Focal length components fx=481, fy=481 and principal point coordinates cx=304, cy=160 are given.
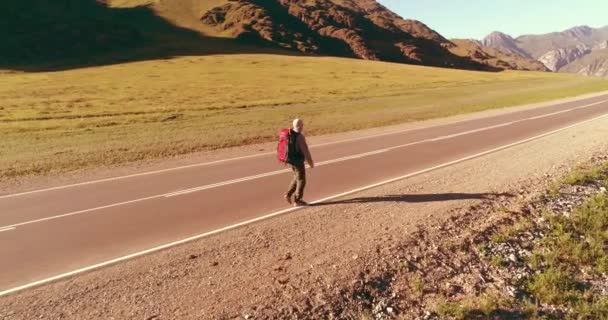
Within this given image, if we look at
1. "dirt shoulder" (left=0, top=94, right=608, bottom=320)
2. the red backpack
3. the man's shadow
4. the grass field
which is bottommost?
the grass field

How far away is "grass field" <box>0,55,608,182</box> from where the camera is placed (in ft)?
75.3

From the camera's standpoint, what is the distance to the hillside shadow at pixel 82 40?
111938 millimetres

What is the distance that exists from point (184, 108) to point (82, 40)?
104360 millimetres

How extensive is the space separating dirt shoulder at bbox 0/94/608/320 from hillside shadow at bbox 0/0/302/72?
100 m

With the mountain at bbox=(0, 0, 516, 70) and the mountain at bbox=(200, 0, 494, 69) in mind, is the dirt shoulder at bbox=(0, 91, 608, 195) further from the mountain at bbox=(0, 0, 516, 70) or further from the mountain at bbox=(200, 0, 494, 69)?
the mountain at bbox=(200, 0, 494, 69)

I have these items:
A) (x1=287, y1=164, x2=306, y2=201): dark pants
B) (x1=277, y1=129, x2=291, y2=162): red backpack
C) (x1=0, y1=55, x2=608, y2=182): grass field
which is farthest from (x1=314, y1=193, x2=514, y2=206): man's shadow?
(x1=0, y1=55, x2=608, y2=182): grass field

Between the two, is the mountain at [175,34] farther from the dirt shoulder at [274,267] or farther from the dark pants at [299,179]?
the dirt shoulder at [274,267]

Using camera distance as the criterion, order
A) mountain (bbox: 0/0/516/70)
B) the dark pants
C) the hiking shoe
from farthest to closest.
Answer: mountain (bbox: 0/0/516/70)
the hiking shoe
the dark pants

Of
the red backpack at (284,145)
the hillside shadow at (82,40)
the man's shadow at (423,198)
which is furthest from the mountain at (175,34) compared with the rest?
the man's shadow at (423,198)

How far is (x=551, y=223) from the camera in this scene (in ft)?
36.3

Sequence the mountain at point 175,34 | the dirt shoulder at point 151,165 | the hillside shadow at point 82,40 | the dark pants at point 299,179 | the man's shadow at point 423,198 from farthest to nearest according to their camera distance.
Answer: the mountain at point 175,34 < the hillside shadow at point 82,40 < the dirt shoulder at point 151,165 < the man's shadow at point 423,198 < the dark pants at point 299,179

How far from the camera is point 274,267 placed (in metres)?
8.63

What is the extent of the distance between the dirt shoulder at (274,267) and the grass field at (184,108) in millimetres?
11145

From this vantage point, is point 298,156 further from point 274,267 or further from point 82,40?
point 82,40
